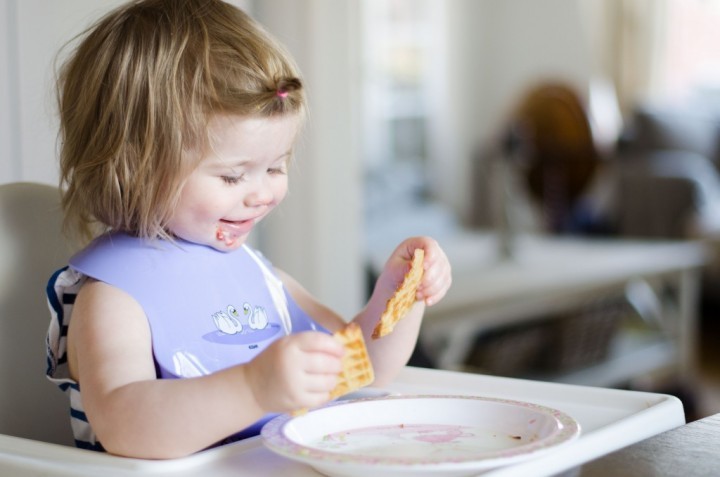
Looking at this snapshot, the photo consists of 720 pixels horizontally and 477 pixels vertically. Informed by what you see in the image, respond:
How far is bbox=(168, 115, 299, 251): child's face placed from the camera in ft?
2.99

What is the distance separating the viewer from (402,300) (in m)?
0.92

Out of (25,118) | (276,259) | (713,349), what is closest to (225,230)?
(25,118)

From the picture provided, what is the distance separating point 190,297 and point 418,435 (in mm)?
239

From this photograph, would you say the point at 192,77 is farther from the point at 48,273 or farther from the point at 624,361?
the point at 624,361

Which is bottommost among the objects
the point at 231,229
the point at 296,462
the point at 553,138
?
the point at 553,138

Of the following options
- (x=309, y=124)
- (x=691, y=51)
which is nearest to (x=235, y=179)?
(x=309, y=124)

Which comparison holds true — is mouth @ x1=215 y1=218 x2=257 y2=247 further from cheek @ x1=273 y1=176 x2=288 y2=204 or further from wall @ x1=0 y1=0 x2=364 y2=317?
wall @ x1=0 y1=0 x2=364 y2=317

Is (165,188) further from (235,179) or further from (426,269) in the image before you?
(426,269)

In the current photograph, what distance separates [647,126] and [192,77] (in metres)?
4.88

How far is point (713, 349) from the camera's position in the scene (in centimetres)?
451

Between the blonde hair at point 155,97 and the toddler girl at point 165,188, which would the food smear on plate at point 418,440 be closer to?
the toddler girl at point 165,188

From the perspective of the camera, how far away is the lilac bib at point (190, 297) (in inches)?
36.3

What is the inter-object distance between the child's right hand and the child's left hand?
216mm

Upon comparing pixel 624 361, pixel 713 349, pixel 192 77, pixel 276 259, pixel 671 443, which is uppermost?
pixel 192 77
